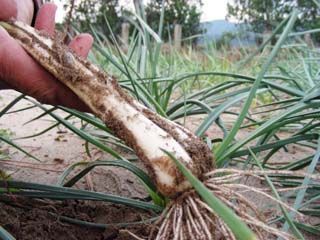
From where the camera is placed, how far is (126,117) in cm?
62

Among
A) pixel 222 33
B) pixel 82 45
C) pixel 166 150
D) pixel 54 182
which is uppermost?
pixel 82 45

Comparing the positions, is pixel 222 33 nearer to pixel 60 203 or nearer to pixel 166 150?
pixel 60 203

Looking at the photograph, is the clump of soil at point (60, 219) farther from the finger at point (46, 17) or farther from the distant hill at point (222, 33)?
the distant hill at point (222, 33)

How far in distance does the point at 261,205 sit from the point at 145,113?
14.1 inches

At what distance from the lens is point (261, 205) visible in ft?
2.86

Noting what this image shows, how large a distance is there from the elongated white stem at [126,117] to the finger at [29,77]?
0.02m

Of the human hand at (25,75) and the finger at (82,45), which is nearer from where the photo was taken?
the human hand at (25,75)

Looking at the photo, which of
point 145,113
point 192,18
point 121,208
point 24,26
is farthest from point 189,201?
point 192,18

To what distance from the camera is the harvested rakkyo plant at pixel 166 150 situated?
0.58 metres

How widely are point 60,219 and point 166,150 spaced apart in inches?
11.1

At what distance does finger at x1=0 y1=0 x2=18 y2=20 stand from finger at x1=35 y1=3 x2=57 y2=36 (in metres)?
0.13

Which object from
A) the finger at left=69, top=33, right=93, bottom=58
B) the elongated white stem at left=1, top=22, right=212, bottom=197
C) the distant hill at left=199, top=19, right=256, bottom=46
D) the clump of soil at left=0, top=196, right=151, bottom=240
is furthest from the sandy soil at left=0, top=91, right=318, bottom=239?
the distant hill at left=199, top=19, right=256, bottom=46

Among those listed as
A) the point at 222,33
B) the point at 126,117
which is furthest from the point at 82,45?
the point at 222,33

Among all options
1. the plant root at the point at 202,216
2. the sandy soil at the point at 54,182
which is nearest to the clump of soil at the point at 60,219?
the sandy soil at the point at 54,182
